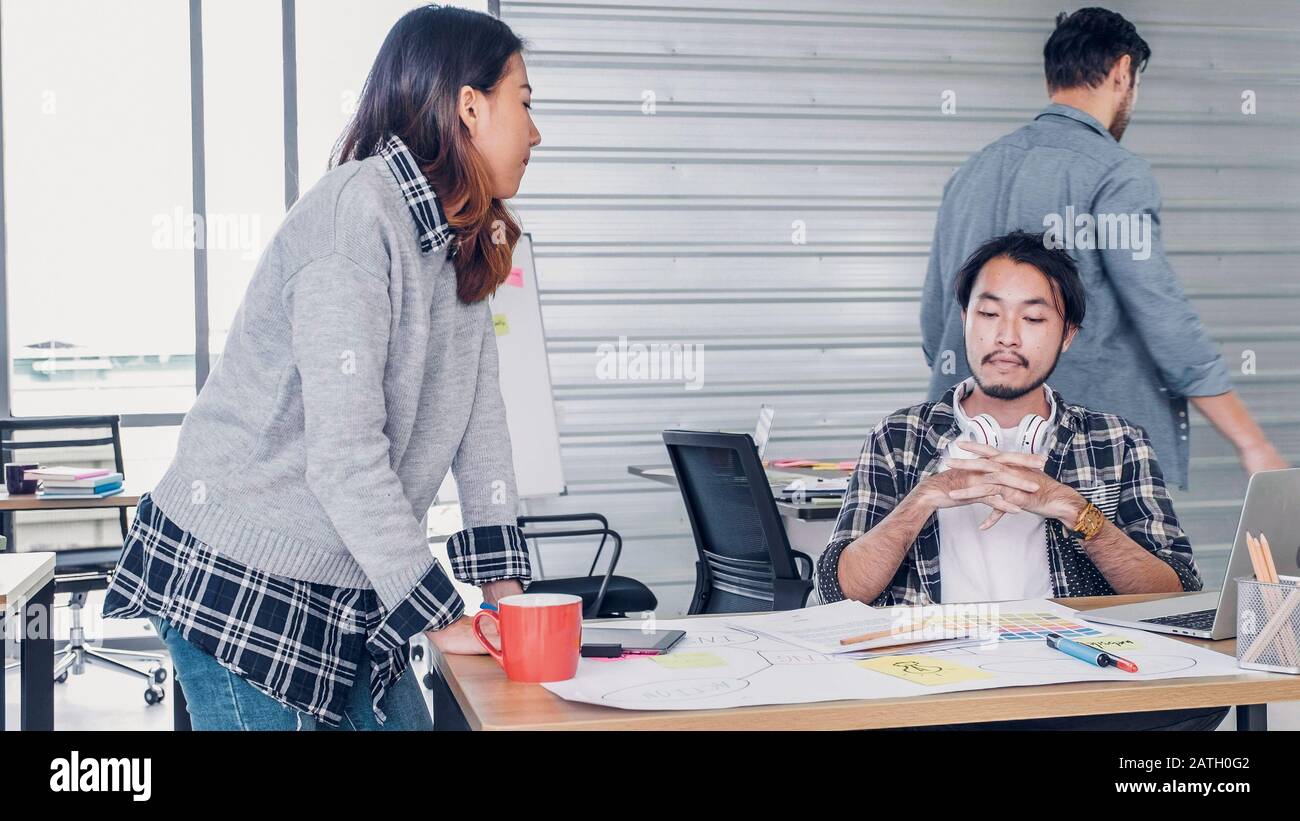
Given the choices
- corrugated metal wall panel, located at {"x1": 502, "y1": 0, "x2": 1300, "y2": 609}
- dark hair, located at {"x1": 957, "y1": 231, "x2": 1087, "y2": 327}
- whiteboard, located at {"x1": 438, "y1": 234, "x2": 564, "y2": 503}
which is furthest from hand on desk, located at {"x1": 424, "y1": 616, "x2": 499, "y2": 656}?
corrugated metal wall panel, located at {"x1": 502, "y1": 0, "x2": 1300, "y2": 609}

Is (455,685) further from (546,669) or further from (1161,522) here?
(1161,522)

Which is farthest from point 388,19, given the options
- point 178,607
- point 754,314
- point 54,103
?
point 178,607

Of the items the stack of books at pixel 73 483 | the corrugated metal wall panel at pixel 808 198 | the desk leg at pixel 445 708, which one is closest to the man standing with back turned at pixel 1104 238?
the desk leg at pixel 445 708

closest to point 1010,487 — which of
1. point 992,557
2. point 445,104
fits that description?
point 992,557

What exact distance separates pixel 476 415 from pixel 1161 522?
1.23 meters

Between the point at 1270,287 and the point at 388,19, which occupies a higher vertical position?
the point at 388,19

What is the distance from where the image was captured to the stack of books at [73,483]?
412 centimetres

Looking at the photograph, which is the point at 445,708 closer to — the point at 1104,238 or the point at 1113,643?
the point at 1113,643

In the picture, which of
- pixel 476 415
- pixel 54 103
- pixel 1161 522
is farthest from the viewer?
pixel 54 103

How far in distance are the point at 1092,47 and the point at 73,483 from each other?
3537 millimetres

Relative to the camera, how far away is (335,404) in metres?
1.27

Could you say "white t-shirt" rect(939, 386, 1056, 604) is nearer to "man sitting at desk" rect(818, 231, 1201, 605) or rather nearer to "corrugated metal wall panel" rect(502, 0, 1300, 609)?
"man sitting at desk" rect(818, 231, 1201, 605)

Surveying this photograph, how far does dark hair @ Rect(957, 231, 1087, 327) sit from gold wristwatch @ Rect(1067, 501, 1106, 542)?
49cm

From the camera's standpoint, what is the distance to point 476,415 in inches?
62.6
